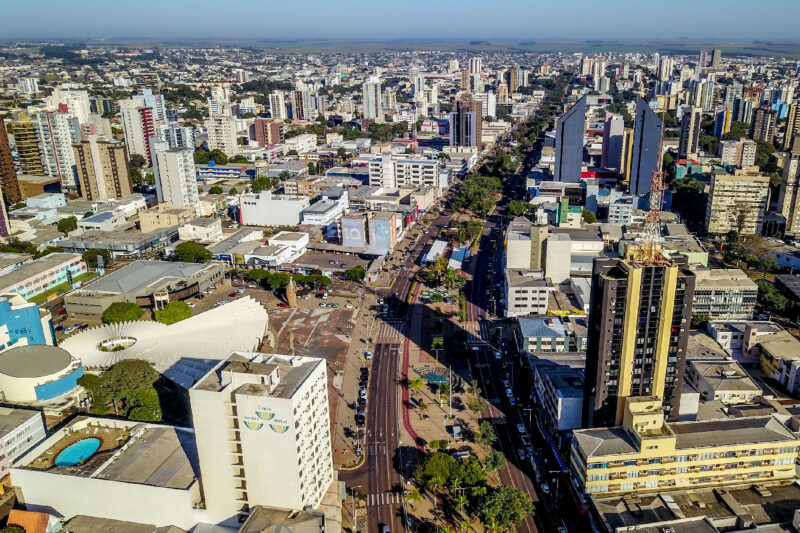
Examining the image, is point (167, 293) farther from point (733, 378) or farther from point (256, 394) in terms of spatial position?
point (733, 378)

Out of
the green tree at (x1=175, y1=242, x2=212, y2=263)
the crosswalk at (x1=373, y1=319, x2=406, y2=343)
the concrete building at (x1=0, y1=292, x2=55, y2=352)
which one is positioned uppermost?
the concrete building at (x1=0, y1=292, x2=55, y2=352)

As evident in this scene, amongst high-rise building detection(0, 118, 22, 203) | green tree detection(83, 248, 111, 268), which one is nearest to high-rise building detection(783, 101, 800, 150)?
green tree detection(83, 248, 111, 268)

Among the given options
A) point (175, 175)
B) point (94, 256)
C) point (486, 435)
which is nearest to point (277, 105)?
point (175, 175)

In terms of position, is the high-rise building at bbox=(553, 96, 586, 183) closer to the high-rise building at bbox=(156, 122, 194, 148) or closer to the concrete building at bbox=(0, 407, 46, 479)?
Answer: the high-rise building at bbox=(156, 122, 194, 148)

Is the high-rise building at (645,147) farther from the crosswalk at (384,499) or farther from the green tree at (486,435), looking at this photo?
the crosswalk at (384,499)

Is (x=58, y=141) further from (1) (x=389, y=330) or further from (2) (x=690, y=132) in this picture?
(2) (x=690, y=132)
